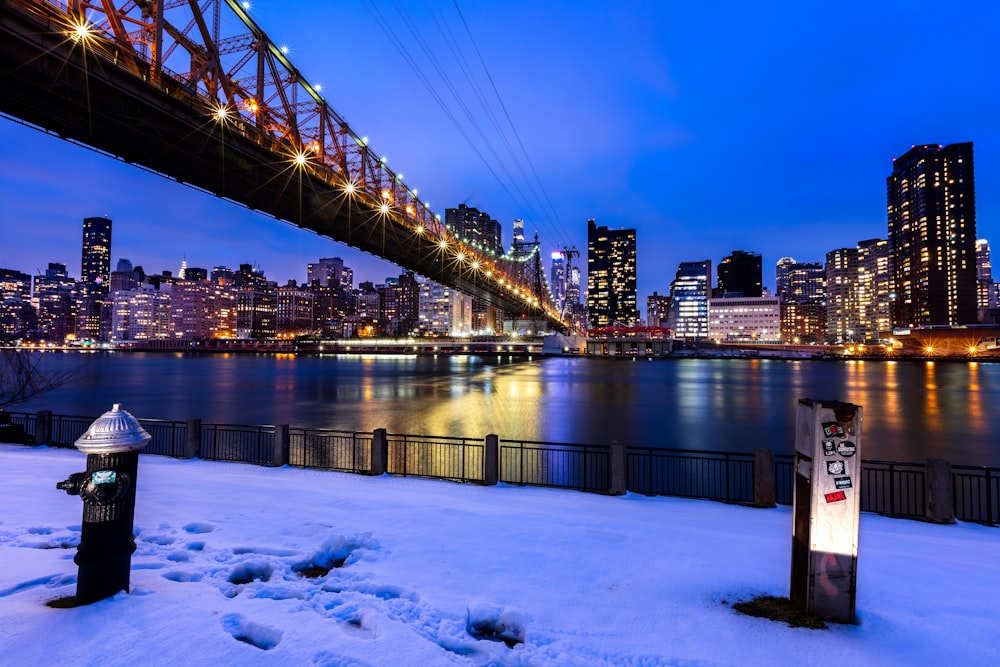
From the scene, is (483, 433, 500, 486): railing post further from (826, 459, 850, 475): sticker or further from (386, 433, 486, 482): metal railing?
(826, 459, 850, 475): sticker

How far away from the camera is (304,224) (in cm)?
4056

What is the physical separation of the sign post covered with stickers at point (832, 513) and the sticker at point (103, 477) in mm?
6423

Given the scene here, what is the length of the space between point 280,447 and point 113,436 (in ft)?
28.4

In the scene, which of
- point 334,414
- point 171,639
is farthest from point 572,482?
point 334,414

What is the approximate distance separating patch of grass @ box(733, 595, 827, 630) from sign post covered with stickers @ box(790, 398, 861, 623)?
0.11 metres

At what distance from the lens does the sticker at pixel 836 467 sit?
4816 mm

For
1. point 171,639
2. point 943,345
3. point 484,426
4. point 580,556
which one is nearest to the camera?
point 171,639

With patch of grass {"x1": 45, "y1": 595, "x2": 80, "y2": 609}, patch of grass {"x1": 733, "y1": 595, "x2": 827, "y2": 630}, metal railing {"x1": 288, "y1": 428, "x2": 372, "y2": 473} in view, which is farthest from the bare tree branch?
patch of grass {"x1": 733, "y1": 595, "x2": 827, "y2": 630}

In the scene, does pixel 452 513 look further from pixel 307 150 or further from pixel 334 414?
pixel 307 150

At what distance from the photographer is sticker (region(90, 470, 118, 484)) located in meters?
4.59

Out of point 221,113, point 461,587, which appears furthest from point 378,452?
point 221,113

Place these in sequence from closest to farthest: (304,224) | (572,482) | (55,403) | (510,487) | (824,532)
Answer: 1. (824,532)
2. (510,487)
3. (572,482)
4. (304,224)
5. (55,403)

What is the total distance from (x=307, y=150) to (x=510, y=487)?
103 feet

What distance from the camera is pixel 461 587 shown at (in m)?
5.40
